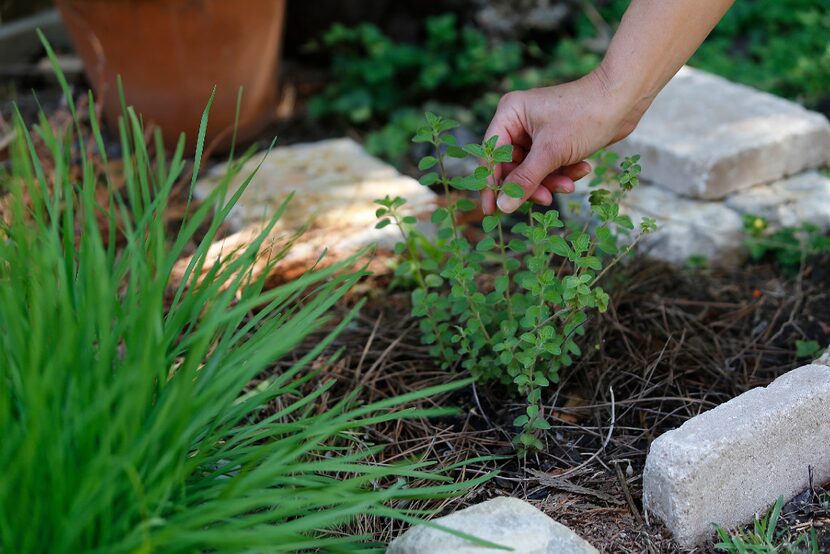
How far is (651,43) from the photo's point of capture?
1.73 m

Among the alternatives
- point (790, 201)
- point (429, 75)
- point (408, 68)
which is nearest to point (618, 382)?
point (790, 201)

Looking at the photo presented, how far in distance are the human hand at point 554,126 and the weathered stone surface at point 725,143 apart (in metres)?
0.94

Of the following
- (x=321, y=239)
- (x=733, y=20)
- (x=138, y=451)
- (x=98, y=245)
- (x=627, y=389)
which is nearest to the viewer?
(x=138, y=451)

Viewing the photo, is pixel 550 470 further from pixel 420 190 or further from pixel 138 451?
pixel 420 190

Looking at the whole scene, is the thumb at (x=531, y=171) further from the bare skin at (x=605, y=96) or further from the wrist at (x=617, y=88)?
the wrist at (x=617, y=88)

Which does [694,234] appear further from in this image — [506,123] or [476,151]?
[476,151]

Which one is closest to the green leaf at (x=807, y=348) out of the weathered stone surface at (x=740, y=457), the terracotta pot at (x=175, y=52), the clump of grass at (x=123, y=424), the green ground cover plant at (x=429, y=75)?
the weathered stone surface at (x=740, y=457)

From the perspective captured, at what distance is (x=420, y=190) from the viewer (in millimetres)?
2713

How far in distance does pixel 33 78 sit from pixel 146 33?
124cm

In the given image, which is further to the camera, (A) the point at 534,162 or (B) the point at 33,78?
(B) the point at 33,78

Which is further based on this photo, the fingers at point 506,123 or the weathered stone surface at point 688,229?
the weathered stone surface at point 688,229

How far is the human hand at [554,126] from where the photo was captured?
1758 millimetres

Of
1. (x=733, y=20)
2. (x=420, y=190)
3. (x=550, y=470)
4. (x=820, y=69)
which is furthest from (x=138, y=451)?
(x=733, y=20)

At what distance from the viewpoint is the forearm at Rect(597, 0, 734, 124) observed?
171cm
